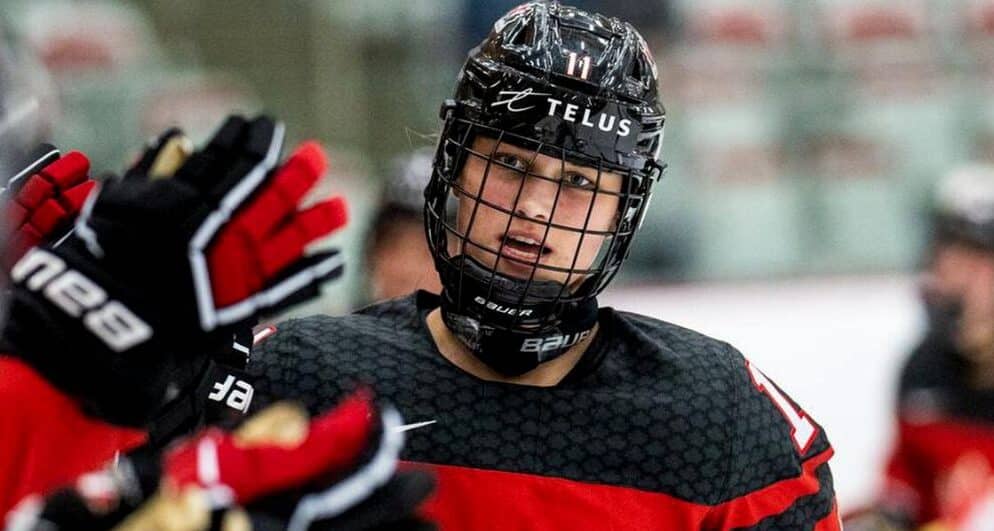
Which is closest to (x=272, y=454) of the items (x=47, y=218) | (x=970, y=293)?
(x=47, y=218)

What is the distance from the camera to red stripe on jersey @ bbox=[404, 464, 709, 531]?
1885 millimetres

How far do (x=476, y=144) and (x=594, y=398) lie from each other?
0.98 feet

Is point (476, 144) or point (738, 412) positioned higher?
point (476, 144)

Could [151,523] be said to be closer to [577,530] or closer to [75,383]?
[75,383]

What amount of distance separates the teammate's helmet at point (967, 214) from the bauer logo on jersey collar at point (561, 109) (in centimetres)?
234

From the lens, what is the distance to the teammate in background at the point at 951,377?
12.8 feet

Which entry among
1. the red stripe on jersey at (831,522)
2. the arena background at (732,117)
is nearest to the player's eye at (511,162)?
the red stripe on jersey at (831,522)

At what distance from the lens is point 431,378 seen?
6.42 feet

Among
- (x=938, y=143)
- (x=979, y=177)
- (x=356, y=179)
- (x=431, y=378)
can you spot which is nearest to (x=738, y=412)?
(x=431, y=378)

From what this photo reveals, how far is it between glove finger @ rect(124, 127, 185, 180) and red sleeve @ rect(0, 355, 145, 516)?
0.61ft

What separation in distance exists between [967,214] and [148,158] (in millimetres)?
2885

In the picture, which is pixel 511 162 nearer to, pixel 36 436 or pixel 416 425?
pixel 416 425

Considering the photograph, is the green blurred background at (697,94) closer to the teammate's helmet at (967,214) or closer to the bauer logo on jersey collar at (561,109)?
the teammate's helmet at (967,214)

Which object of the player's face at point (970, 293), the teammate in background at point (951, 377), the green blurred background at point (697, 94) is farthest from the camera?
the green blurred background at point (697, 94)
